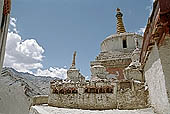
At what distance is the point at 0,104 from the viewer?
1367mm

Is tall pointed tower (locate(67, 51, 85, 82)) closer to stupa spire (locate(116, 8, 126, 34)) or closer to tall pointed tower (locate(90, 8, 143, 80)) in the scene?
tall pointed tower (locate(90, 8, 143, 80))

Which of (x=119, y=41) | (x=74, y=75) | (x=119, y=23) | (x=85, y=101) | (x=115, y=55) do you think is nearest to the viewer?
(x=85, y=101)

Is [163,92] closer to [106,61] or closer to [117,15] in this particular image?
[106,61]

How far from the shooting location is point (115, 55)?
1867 centimetres

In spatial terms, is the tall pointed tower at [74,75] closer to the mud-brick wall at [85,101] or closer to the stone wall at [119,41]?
the mud-brick wall at [85,101]

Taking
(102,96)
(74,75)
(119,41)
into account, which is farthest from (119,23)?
(102,96)

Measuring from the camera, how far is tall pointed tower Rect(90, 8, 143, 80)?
16147 millimetres

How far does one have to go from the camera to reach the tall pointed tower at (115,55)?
16147 millimetres

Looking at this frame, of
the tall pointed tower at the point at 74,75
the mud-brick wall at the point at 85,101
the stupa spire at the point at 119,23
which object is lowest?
the mud-brick wall at the point at 85,101

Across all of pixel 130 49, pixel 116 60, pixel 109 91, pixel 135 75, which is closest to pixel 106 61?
pixel 116 60

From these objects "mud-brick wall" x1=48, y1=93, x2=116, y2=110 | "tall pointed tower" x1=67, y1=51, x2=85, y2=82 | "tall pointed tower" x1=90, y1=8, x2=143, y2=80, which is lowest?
"mud-brick wall" x1=48, y1=93, x2=116, y2=110

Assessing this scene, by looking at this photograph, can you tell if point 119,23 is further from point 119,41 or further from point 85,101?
point 85,101

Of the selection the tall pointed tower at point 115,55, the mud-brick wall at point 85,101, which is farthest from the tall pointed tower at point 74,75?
the mud-brick wall at point 85,101

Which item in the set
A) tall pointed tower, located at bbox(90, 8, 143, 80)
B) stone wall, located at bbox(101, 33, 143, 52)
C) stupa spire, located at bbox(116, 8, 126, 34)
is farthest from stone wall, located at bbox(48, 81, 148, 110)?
stupa spire, located at bbox(116, 8, 126, 34)
